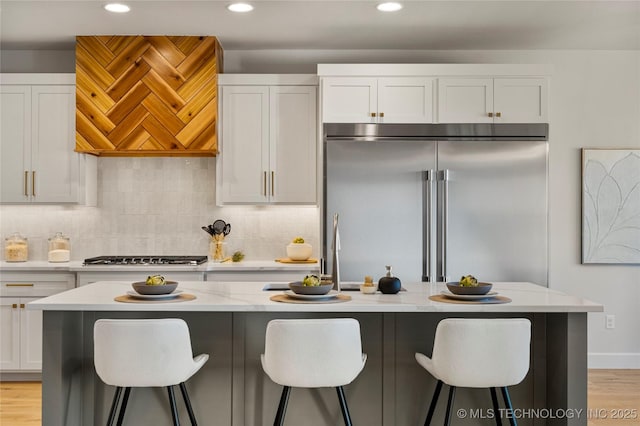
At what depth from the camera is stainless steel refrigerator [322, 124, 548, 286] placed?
168 inches

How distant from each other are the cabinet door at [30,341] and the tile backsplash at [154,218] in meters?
0.72

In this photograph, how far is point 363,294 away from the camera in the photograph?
115 inches

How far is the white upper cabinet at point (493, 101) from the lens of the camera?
4348 mm

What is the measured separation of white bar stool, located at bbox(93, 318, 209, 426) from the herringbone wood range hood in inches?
89.5

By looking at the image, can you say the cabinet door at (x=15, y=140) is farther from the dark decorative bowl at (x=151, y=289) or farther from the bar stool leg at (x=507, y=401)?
the bar stool leg at (x=507, y=401)

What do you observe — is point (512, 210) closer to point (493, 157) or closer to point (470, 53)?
point (493, 157)

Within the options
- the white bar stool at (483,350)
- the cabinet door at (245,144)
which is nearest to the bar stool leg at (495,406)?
the white bar stool at (483,350)

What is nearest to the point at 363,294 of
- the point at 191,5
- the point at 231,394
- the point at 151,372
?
the point at 231,394

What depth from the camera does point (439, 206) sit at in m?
4.26

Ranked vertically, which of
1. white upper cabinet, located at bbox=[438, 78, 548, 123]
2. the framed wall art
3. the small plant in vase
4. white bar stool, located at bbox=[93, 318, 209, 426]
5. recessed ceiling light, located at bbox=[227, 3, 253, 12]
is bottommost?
white bar stool, located at bbox=[93, 318, 209, 426]

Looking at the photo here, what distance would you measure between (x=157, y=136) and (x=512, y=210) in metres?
2.71

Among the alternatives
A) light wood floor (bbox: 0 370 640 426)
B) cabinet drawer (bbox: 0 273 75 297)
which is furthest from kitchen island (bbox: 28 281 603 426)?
cabinet drawer (bbox: 0 273 75 297)

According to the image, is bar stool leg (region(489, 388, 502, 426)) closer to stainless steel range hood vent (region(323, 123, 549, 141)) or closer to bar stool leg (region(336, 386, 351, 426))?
bar stool leg (region(336, 386, 351, 426))

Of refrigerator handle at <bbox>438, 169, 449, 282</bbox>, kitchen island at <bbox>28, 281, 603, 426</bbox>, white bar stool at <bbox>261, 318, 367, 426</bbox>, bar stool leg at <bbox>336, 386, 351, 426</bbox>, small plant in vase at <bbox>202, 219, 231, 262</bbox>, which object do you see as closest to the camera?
white bar stool at <bbox>261, 318, 367, 426</bbox>
